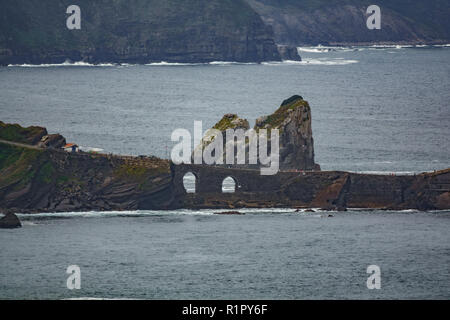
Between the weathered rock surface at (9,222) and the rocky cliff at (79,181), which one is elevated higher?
the rocky cliff at (79,181)

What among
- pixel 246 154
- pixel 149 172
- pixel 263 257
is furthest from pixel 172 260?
pixel 246 154

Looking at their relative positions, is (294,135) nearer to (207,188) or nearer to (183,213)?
(207,188)

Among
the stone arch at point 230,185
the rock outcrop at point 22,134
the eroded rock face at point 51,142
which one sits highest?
the rock outcrop at point 22,134

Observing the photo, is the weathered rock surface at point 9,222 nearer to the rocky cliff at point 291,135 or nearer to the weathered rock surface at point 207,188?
the weathered rock surface at point 207,188

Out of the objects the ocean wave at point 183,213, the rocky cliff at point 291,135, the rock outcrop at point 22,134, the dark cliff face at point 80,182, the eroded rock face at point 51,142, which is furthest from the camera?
the rocky cliff at point 291,135

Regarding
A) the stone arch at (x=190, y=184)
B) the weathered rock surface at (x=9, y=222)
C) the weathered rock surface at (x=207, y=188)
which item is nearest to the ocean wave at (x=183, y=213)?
the weathered rock surface at (x=207, y=188)

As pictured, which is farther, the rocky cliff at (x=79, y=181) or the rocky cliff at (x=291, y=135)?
the rocky cliff at (x=291, y=135)

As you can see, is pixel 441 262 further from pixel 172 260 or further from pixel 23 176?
pixel 23 176

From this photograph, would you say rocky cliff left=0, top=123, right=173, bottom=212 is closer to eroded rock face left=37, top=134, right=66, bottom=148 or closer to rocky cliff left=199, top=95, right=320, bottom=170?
eroded rock face left=37, top=134, right=66, bottom=148

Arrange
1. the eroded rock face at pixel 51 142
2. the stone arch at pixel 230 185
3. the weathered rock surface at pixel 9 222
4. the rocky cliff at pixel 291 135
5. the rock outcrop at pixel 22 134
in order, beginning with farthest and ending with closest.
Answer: the rocky cliff at pixel 291 135, the rock outcrop at pixel 22 134, the eroded rock face at pixel 51 142, the stone arch at pixel 230 185, the weathered rock surface at pixel 9 222

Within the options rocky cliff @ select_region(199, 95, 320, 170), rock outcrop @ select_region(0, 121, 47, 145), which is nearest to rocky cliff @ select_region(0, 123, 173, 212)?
rock outcrop @ select_region(0, 121, 47, 145)
